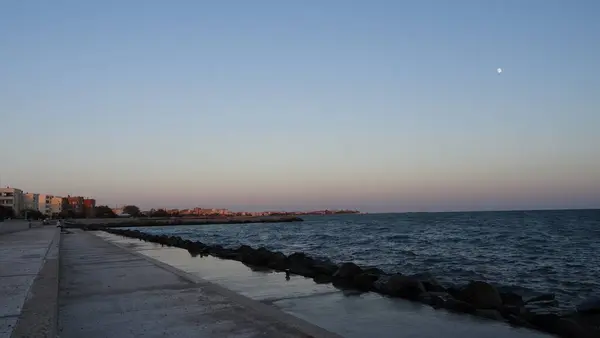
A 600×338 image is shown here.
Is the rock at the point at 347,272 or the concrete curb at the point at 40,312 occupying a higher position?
the concrete curb at the point at 40,312

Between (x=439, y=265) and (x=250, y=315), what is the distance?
13.7 meters

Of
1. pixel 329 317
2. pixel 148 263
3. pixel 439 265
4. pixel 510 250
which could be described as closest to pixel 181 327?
pixel 329 317

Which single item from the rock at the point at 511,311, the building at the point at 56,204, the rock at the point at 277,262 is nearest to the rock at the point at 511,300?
the rock at the point at 511,311

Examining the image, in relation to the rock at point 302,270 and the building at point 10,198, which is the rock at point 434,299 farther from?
the building at point 10,198

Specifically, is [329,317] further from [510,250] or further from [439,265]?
[510,250]

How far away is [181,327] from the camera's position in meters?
6.42

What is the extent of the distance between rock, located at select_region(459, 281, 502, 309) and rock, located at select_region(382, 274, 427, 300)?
88 cm

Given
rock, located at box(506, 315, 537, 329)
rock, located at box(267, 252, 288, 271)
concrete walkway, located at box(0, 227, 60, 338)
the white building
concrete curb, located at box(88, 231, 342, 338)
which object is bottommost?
rock, located at box(506, 315, 537, 329)

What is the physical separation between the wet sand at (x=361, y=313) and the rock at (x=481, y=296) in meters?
0.99

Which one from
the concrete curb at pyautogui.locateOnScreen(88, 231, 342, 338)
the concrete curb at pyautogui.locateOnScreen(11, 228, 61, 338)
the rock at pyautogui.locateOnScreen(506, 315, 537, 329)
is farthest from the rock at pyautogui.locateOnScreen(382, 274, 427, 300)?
Result: the concrete curb at pyautogui.locateOnScreen(11, 228, 61, 338)

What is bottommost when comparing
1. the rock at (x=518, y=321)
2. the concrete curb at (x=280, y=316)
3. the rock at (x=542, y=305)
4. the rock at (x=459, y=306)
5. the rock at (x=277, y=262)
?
the rock at (x=542, y=305)

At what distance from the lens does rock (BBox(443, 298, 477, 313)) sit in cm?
881

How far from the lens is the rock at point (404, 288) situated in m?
10.3

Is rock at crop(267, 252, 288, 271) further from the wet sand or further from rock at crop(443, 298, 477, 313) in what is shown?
rock at crop(443, 298, 477, 313)
